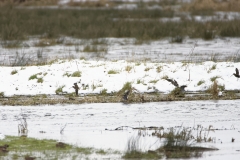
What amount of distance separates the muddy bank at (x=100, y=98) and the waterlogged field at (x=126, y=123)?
1.21 ft

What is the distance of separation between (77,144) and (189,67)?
775cm

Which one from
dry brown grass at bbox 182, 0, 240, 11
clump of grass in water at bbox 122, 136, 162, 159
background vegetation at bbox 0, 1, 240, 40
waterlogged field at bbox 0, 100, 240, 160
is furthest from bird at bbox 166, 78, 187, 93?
dry brown grass at bbox 182, 0, 240, 11

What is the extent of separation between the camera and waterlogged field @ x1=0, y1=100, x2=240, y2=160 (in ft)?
31.6

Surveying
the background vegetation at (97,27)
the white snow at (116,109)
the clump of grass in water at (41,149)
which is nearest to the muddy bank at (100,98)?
the white snow at (116,109)

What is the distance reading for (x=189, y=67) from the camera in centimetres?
1656

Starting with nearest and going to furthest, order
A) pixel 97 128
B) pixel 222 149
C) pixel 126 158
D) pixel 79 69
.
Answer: pixel 126 158
pixel 222 149
pixel 97 128
pixel 79 69

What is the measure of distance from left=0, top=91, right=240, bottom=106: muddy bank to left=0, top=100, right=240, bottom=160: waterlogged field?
0.37 m

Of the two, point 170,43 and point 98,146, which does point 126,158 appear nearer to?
point 98,146

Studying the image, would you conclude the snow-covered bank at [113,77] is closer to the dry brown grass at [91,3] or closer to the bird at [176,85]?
the bird at [176,85]

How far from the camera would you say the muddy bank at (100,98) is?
1370cm

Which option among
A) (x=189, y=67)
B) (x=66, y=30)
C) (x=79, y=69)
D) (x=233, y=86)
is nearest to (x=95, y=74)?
(x=79, y=69)

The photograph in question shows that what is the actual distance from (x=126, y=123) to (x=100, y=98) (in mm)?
2821

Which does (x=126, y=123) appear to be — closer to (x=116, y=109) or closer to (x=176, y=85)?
(x=116, y=109)

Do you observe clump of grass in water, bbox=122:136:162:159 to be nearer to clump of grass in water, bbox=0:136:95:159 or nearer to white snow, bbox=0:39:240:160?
white snow, bbox=0:39:240:160
